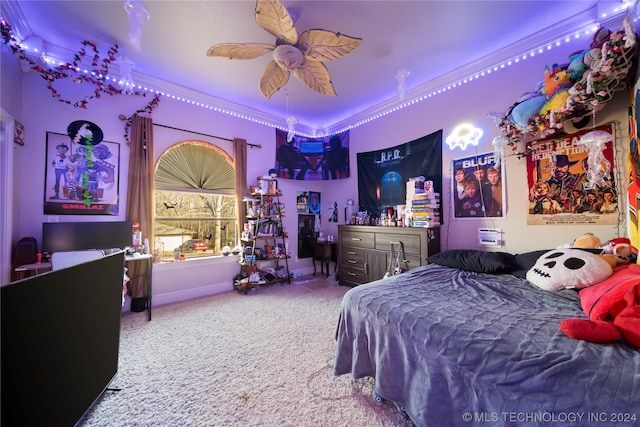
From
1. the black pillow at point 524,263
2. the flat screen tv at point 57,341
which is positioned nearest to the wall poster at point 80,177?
the flat screen tv at point 57,341

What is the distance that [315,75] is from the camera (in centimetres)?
243

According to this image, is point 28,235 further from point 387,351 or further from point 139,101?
point 387,351

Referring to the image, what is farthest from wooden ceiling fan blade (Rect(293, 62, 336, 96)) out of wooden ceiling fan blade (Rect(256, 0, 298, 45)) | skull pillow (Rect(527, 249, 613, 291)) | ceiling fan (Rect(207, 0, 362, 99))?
skull pillow (Rect(527, 249, 613, 291))

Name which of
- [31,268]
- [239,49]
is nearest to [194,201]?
[31,268]

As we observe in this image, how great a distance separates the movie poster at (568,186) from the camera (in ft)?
6.85

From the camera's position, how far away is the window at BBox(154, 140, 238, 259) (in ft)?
11.3

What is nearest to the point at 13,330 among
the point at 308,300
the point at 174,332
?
the point at 174,332

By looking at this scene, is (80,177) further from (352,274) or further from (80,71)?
(352,274)

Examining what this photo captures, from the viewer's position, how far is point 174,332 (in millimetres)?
2434

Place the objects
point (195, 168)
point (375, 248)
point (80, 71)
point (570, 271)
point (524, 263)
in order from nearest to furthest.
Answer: point (570, 271) < point (524, 263) < point (80, 71) < point (375, 248) < point (195, 168)

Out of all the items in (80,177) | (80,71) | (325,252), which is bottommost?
(325,252)

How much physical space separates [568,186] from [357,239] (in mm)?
2506

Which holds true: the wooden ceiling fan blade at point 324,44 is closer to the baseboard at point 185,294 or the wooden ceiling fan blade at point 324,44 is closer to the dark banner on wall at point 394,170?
the dark banner on wall at point 394,170

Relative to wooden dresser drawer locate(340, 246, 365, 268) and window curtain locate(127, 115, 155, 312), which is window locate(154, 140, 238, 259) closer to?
window curtain locate(127, 115, 155, 312)
